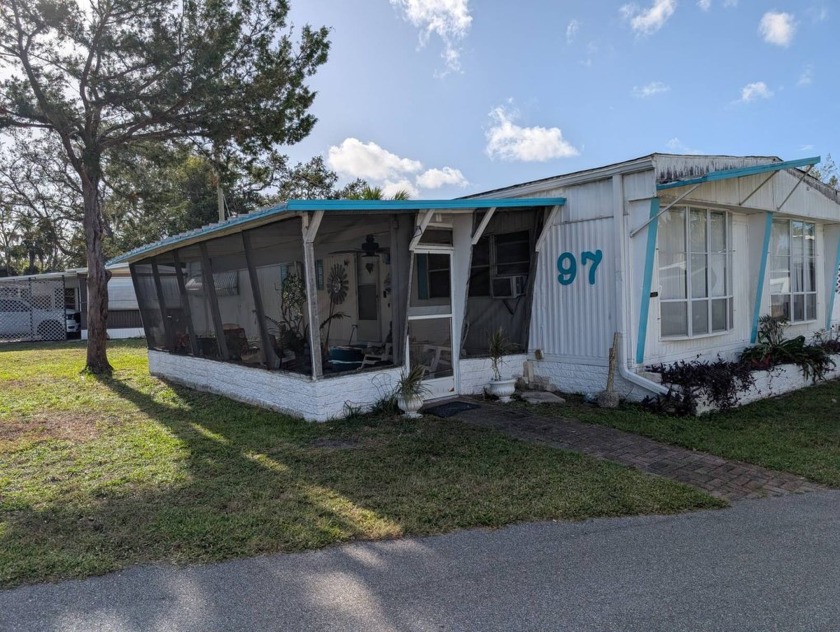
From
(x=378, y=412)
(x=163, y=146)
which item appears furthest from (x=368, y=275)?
(x=163, y=146)

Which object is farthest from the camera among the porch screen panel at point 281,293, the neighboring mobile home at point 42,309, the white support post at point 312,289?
the neighboring mobile home at point 42,309

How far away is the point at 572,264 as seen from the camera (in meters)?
8.04

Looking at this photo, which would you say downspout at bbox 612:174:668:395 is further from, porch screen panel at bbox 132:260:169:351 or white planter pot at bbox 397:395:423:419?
porch screen panel at bbox 132:260:169:351

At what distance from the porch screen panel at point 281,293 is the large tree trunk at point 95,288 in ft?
20.5

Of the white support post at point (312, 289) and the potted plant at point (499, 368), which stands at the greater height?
the white support post at point (312, 289)

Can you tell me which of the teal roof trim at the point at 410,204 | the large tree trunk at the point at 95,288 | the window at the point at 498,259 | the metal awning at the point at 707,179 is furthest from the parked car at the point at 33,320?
the metal awning at the point at 707,179

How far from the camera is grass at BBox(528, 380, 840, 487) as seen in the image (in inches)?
209

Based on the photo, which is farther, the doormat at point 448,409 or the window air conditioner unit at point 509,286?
the window air conditioner unit at point 509,286

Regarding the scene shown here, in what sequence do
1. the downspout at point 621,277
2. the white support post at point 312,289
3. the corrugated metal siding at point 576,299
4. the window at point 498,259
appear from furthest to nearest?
1. the window at point 498,259
2. the corrugated metal siding at point 576,299
3. the downspout at point 621,277
4. the white support post at point 312,289

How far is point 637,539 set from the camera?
3.63 metres

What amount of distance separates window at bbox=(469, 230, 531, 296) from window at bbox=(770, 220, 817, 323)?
498 cm

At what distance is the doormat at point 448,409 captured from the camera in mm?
7141

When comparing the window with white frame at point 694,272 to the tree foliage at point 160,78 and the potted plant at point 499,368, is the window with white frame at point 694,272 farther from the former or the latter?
the tree foliage at point 160,78

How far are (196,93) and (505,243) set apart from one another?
19.9ft
